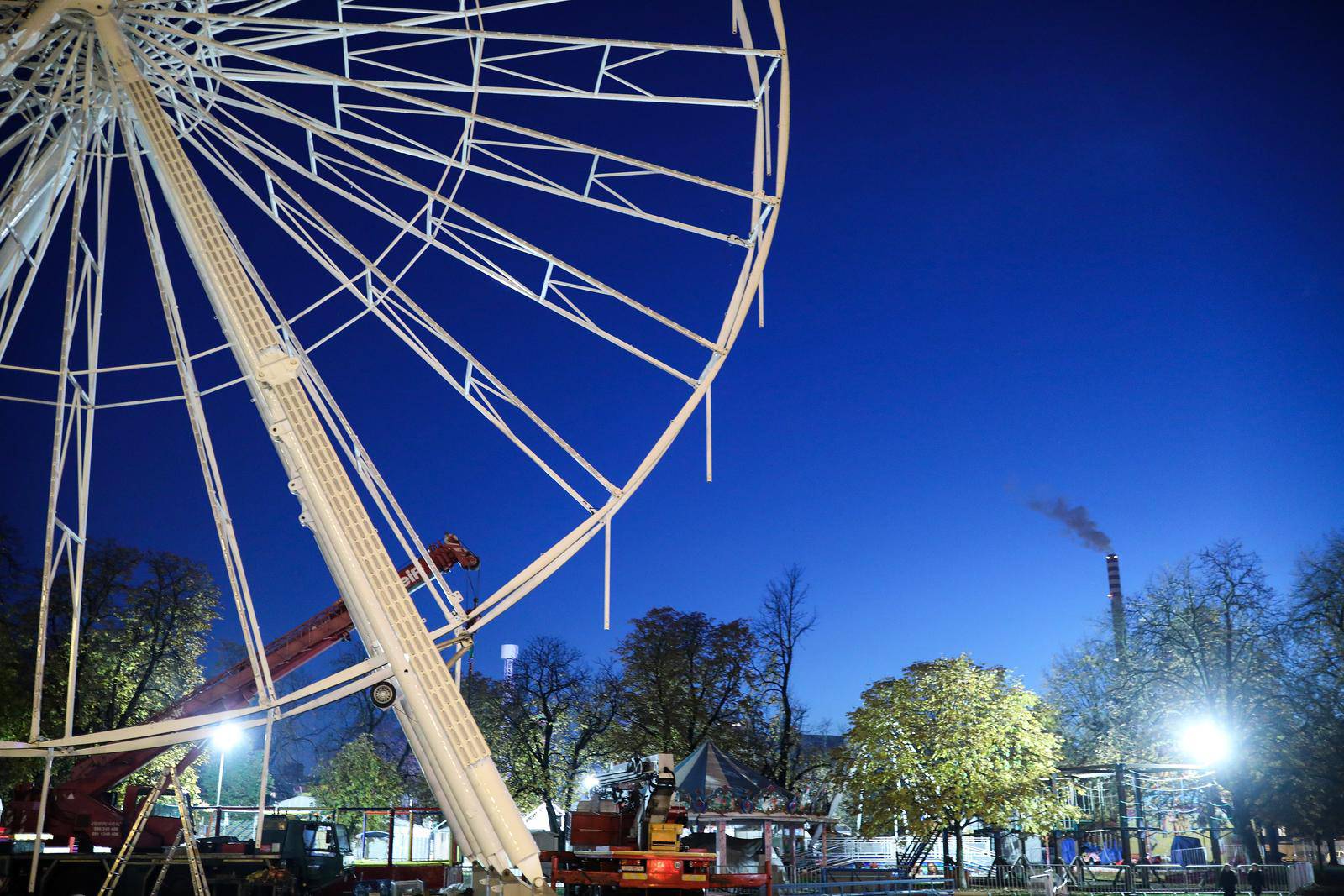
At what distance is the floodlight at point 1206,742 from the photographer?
34.8m

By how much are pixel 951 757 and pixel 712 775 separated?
7896 mm

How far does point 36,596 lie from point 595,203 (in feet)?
104

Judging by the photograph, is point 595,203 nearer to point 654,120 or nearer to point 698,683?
point 698,683

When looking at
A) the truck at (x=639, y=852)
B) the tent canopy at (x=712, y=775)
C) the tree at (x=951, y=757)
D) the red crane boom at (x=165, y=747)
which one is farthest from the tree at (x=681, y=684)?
the truck at (x=639, y=852)

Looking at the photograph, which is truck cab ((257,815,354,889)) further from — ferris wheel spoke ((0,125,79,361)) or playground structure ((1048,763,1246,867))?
playground structure ((1048,763,1246,867))

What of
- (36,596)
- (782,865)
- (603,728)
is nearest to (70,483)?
(36,596)

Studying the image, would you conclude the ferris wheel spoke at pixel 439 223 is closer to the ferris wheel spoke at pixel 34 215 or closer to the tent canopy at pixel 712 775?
the ferris wheel spoke at pixel 34 215

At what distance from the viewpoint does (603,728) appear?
45.2 metres

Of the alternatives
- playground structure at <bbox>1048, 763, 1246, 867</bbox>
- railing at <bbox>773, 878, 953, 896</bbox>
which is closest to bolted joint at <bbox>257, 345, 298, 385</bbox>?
railing at <bbox>773, 878, 953, 896</bbox>

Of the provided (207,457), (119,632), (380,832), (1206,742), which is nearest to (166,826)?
(119,632)

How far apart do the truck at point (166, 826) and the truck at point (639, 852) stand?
543 centimetres

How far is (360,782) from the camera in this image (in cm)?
4994

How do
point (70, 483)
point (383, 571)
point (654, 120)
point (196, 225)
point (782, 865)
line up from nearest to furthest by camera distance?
point (383, 571) → point (196, 225) → point (782, 865) → point (654, 120) → point (70, 483)

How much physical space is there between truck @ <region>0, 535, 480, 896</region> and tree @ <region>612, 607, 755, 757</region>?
1717 cm
